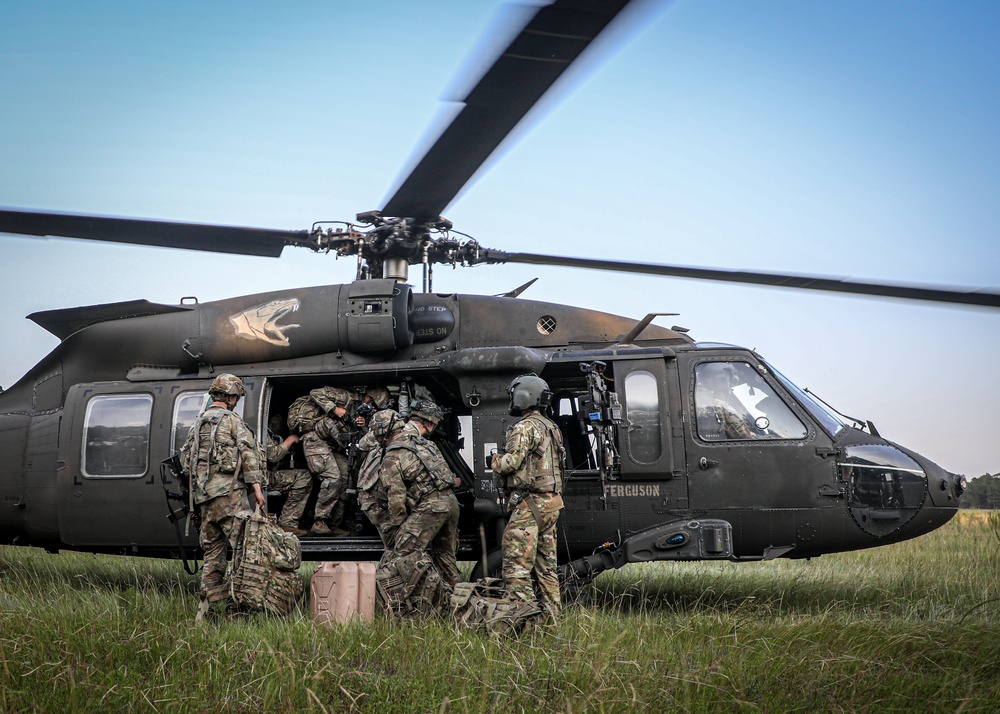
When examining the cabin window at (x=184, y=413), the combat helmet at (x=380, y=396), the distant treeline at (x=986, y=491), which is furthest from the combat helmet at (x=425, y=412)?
the distant treeline at (x=986, y=491)

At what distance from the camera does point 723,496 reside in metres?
6.51

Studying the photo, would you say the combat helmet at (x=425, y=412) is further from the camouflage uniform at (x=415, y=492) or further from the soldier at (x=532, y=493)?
the soldier at (x=532, y=493)

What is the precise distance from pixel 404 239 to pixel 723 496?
326 centimetres

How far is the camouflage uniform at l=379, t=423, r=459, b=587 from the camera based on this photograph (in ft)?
19.9

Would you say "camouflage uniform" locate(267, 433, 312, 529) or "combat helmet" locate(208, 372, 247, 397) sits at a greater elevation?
"combat helmet" locate(208, 372, 247, 397)

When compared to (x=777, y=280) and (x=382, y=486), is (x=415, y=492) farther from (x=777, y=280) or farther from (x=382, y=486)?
(x=777, y=280)

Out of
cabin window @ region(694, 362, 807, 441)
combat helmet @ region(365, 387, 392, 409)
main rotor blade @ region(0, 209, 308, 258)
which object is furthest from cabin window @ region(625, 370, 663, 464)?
main rotor blade @ region(0, 209, 308, 258)

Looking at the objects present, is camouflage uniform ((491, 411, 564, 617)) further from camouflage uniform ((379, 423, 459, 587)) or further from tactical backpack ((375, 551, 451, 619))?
tactical backpack ((375, 551, 451, 619))

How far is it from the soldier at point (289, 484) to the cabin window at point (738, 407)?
3419 mm

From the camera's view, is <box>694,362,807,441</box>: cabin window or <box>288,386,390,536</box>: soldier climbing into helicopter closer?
<box>694,362,807,441</box>: cabin window

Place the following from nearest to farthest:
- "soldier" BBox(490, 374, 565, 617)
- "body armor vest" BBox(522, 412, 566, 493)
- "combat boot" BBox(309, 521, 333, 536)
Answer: "soldier" BBox(490, 374, 565, 617)
"body armor vest" BBox(522, 412, 566, 493)
"combat boot" BBox(309, 521, 333, 536)

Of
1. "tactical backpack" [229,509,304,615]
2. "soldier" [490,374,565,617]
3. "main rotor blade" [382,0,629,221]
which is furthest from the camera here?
"soldier" [490,374,565,617]

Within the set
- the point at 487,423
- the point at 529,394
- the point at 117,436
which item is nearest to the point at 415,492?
the point at 487,423

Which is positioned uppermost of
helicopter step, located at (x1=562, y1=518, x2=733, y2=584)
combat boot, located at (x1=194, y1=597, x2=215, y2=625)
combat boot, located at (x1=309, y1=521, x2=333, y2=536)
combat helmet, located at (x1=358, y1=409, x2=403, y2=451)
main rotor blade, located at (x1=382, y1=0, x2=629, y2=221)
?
main rotor blade, located at (x1=382, y1=0, x2=629, y2=221)
